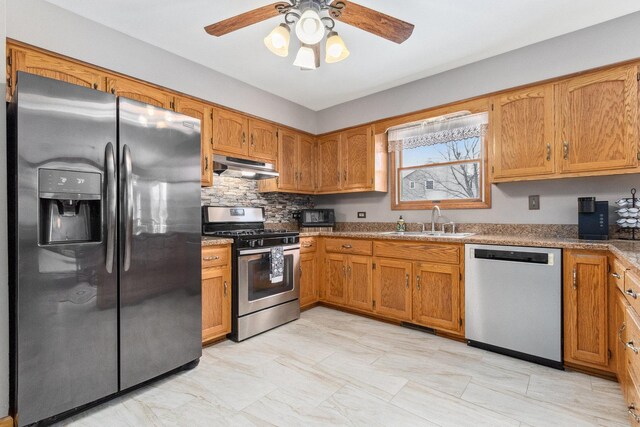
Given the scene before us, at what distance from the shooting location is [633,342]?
1.39 m

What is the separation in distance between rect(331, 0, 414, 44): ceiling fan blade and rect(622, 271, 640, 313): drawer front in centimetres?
170

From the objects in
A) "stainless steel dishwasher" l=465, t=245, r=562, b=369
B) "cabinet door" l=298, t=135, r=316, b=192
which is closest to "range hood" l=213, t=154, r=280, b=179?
"cabinet door" l=298, t=135, r=316, b=192

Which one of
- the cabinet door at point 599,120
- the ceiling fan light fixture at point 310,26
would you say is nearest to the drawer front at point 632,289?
the cabinet door at point 599,120

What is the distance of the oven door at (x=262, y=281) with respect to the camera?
2740 millimetres

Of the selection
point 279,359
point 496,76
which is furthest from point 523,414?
point 496,76

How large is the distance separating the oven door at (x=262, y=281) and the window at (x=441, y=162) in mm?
1450

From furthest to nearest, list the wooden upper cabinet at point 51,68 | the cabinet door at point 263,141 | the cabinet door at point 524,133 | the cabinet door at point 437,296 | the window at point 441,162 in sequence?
the cabinet door at point 263,141 < the window at point 441,162 < the cabinet door at point 437,296 < the cabinet door at point 524,133 < the wooden upper cabinet at point 51,68

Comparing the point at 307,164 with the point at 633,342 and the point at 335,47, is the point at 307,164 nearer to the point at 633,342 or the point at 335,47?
the point at 335,47

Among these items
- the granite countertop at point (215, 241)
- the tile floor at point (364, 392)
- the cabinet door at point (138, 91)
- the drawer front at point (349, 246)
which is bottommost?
the tile floor at point (364, 392)

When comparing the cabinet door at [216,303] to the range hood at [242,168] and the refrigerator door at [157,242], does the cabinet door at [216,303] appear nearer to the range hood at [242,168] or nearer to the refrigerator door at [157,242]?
the refrigerator door at [157,242]

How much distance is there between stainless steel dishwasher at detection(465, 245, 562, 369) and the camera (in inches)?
85.7

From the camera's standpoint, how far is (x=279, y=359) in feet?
7.77

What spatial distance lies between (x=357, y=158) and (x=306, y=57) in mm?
1832

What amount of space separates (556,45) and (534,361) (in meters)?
2.49
